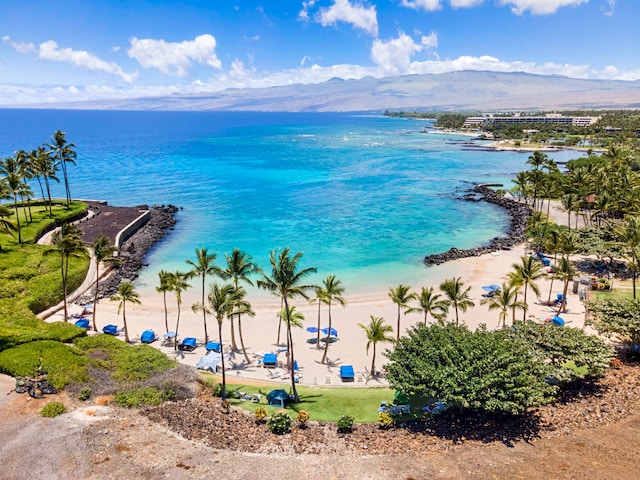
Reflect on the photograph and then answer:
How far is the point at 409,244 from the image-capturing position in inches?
2682

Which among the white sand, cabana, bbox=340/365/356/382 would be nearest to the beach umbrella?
the white sand

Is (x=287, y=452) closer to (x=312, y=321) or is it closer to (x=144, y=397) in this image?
(x=144, y=397)

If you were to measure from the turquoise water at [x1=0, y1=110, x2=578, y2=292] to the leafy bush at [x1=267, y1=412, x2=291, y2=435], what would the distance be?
28.1 m

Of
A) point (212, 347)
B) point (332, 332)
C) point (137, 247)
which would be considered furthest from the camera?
point (137, 247)

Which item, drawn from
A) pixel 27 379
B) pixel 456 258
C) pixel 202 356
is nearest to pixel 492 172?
pixel 456 258

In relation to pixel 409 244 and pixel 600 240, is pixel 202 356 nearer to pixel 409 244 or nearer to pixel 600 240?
pixel 409 244

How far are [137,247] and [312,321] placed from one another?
117ft

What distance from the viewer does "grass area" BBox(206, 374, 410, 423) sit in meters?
27.9

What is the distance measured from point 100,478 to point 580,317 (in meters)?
41.1

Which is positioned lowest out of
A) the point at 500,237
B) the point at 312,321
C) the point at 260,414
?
the point at 312,321

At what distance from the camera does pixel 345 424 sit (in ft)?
82.5

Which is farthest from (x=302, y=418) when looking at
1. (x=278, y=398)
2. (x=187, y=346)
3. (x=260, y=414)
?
(x=187, y=346)

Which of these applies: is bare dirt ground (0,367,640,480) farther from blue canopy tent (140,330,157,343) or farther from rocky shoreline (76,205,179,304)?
rocky shoreline (76,205,179,304)

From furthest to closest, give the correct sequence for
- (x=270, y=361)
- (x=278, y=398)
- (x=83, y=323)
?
1. (x=83, y=323)
2. (x=270, y=361)
3. (x=278, y=398)
